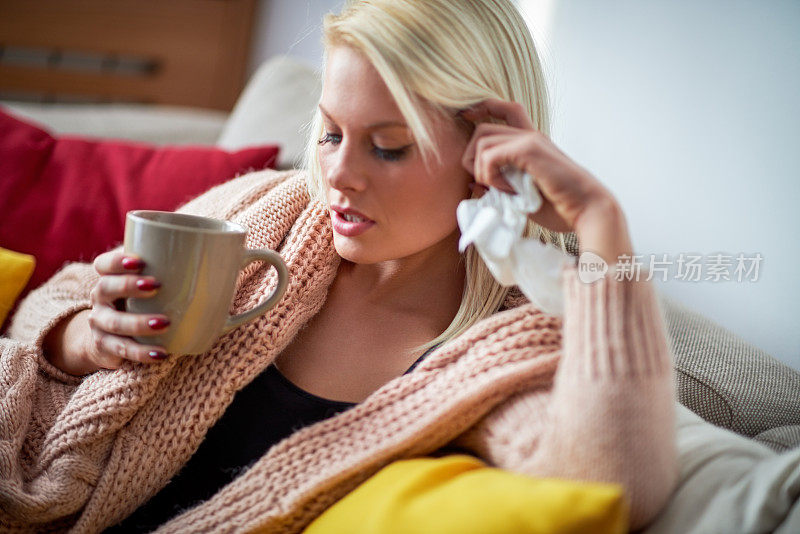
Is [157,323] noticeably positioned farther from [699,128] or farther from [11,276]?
[699,128]

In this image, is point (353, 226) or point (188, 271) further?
point (353, 226)

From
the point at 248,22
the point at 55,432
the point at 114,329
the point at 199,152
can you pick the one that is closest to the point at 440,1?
the point at 114,329

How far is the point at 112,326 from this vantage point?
0.80 meters

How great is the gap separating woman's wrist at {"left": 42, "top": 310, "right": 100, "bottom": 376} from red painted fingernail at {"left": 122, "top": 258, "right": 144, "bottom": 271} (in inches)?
8.5

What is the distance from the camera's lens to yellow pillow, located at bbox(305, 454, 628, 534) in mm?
605

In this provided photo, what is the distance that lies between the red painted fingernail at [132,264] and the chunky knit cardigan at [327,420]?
170 mm

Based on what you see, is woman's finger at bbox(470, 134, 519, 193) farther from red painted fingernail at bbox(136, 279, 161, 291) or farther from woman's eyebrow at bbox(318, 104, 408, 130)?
red painted fingernail at bbox(136, 279, 161, 291)

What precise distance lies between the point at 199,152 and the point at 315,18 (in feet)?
3.40

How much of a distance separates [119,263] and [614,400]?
1.64ft

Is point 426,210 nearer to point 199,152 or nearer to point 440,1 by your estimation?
point 440,1

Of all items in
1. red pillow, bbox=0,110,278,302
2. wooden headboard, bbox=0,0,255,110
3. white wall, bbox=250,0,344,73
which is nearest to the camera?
red pillow, bbox=0,110,278,302

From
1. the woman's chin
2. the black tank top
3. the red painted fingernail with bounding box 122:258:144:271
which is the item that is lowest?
the black tank top

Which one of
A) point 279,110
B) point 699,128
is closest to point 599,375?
point 699,128

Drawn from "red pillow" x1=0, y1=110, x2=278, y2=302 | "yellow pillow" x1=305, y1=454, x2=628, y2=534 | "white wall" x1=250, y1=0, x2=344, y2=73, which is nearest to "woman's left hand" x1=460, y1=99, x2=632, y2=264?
"yellow pillow" x1=305, y1=454, x2=628, y2=534
